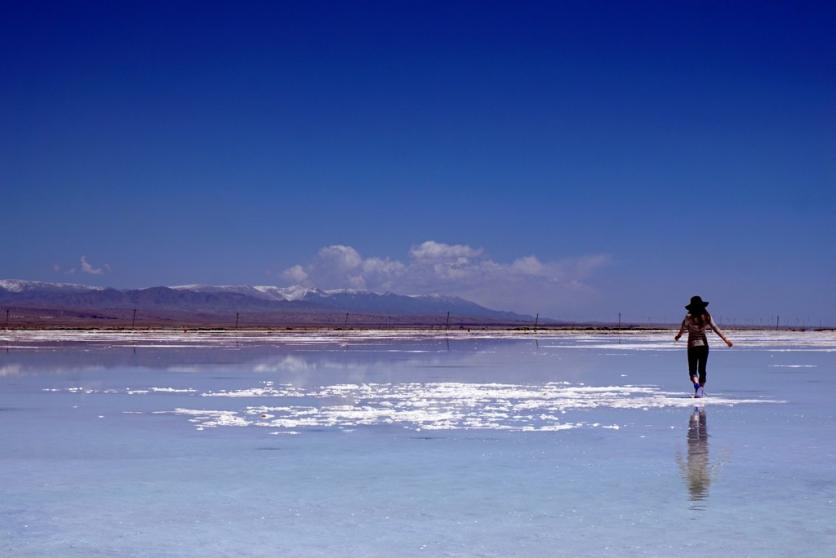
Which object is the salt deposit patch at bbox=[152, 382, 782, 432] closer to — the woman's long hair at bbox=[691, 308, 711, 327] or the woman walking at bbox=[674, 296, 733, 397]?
the woman walking at bbox=[674, 296, 733, 397]

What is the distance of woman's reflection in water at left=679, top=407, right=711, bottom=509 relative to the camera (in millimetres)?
8632

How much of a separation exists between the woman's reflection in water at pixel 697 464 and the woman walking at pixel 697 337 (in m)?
4.42

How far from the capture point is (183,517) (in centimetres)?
763

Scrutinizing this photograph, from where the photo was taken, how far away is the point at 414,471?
9719mm

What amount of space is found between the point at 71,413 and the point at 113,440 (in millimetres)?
3463

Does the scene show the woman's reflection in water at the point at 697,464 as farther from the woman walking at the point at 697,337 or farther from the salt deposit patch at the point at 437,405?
the woman walking at the point at 697,337

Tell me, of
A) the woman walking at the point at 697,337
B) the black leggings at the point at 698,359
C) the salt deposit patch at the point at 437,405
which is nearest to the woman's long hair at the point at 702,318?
the woman walking at the point at 697,337

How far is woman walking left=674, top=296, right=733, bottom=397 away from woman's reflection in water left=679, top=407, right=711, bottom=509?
14.5 feet

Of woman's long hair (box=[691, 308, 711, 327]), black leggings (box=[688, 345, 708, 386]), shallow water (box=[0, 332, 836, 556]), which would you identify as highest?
woman's long hair (box=[691, 308, 711, 327])

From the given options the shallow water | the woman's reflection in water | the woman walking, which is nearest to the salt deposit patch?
the shallow water

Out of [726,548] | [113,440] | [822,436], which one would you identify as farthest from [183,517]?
[822,436]

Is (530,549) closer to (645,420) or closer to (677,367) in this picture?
(645,420)

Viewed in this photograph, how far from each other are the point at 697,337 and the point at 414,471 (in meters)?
11.0

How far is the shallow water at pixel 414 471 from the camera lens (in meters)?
6.95
